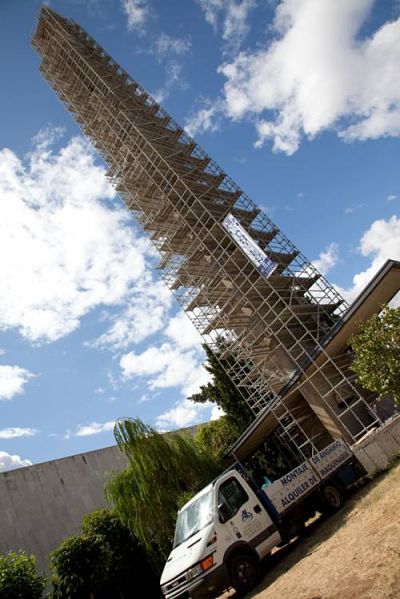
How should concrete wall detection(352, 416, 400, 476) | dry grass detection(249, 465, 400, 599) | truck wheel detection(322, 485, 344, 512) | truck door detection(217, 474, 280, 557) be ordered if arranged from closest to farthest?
1. dry grass detection(249, 465, 400, 599)
2. truck door detection(217, 474, 280, 557)
3. truck wheel detection(322, 485, 344, 512)
4. concrete wall detection(352, 416, 400, 476)

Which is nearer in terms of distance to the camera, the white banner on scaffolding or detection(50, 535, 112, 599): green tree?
detection(50, 535, 112, 599): green tree

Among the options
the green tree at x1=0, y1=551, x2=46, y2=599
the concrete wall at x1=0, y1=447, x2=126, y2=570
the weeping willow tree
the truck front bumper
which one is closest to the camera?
the truck front bumper

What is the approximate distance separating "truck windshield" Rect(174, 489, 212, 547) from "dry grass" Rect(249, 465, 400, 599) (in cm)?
174

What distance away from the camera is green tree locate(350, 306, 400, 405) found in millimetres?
9547

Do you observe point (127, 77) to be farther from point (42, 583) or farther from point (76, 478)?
point (42, 583)

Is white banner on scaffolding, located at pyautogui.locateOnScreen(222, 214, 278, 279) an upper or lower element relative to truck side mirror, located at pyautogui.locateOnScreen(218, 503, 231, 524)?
upper

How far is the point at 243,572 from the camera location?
Answer: 8477mm

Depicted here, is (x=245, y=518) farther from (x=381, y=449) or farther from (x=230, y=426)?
(x=230, y=426)

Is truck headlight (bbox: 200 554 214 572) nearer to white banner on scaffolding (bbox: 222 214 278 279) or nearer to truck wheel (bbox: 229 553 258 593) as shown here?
truck wheel (bbox: 229 553 258 593)

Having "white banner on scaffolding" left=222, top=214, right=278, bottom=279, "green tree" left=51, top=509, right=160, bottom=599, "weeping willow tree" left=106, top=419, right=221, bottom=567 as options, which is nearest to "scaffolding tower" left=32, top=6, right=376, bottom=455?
"white banner on scaffolding" left=222, top=214, right=278, bottom=279

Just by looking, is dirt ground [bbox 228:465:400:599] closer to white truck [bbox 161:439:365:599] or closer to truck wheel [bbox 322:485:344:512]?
truck wheel [bbox 322:485:344:512]

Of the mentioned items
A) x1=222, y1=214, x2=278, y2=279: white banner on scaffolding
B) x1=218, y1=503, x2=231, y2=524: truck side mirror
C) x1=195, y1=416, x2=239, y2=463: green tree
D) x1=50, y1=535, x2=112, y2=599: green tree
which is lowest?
x1=218, y1=503, x2=231, y2=524: truck side mirror

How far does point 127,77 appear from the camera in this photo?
110ft

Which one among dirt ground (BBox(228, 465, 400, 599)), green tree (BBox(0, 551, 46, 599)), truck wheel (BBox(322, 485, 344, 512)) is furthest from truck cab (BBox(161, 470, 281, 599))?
green tree (BBox(0, 551, 46, 599))
